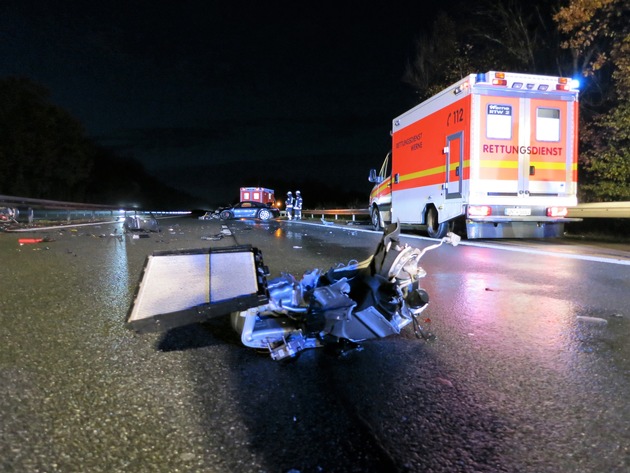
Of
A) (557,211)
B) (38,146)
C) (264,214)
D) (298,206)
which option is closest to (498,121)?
(557,211)

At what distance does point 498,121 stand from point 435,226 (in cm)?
306

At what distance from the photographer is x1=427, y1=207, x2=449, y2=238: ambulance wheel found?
12.1 metres

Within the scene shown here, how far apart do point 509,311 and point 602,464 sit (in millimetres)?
2435

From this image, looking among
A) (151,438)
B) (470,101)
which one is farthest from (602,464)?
(470,101)

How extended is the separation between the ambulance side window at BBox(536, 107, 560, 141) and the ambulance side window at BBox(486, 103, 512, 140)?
0.73 metres

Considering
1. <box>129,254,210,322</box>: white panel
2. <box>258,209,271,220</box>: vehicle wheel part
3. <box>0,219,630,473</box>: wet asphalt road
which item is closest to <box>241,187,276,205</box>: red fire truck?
<box>258,209,271,220</box>: vehicle wheel part

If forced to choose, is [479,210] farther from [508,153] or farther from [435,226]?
[435,226]

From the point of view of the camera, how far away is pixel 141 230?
14.7 meters

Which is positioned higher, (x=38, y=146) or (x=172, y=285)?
(x=38, y=146)

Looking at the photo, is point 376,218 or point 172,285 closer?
point 172,285

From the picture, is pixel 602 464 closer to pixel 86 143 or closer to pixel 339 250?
pixel 339 250

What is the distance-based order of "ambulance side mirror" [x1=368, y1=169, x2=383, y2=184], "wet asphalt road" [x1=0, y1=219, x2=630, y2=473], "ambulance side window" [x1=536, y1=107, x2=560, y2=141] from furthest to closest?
"ambulance side mirror" [x1=368, y1=169, x2=383, y2=184] < "ambulance side window" [x1=536, y1=107, x2=560, y2=141] < "wet asphalt road" [x1=0, y1=219, x2=630, y2=473]

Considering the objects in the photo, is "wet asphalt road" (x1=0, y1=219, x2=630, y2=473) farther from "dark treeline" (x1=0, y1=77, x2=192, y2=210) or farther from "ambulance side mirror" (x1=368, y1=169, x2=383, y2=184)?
"dark treeline" (x1=0, y1=77, x2=192, y2=210)

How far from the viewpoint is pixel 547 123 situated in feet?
35.4
